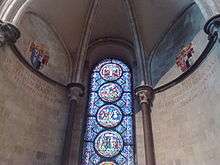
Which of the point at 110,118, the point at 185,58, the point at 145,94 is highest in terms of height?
the point at 185,58

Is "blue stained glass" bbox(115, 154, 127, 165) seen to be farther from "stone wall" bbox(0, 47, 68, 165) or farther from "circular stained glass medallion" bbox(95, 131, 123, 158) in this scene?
"stone wall" bbox(0, 47, 68, 165)

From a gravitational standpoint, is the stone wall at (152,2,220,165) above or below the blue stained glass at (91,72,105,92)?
below

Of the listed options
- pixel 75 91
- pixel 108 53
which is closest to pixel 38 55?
pixel 75 91

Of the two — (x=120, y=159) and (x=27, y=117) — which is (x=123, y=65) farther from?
(x=27, y=117)

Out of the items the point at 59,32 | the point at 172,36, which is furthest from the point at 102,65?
the point at 172,36

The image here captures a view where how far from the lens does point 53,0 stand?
10047 millimetres

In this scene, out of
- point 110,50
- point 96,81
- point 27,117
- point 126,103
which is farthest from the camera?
point 110,50

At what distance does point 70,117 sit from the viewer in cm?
894

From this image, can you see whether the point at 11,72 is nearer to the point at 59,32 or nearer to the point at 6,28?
the point at 6,28

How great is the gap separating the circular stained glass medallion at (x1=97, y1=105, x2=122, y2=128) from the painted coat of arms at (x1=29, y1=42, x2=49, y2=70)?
2225mm

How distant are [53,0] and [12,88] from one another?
3.42m

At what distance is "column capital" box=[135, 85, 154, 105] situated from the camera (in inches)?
366

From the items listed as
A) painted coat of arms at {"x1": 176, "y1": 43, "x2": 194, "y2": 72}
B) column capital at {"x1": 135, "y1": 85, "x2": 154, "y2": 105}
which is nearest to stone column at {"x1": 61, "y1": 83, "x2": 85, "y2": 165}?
column capital at {"x1": 135, "y1": 85, "x2": 154, "y2": 105}

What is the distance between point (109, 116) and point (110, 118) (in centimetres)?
8
